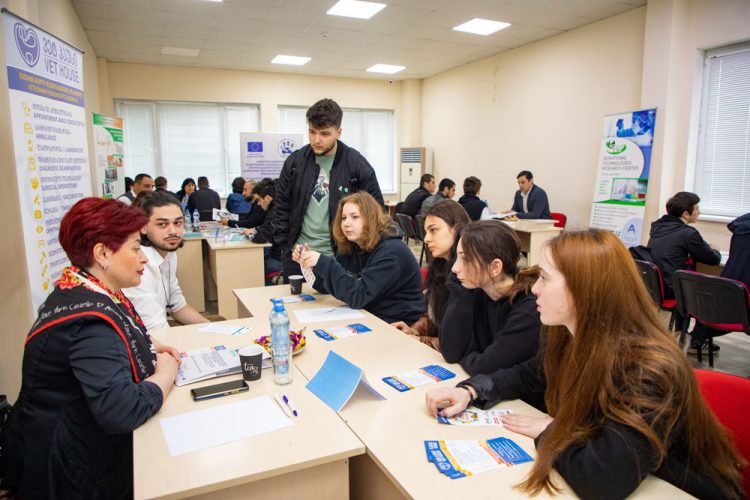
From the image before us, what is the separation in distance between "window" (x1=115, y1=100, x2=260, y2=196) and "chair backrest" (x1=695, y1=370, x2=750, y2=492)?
938 cm

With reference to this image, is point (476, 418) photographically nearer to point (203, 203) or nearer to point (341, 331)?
point (341, 331)

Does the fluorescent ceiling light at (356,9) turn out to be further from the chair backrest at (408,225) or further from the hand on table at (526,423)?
the hand on table at (526,423)

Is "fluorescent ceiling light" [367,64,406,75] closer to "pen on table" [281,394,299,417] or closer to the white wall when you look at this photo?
the white wall

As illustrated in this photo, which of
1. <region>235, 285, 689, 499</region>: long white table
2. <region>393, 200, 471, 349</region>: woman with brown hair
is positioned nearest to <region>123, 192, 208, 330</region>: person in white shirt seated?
<region>235, 285, 689, 499</region>: long white table

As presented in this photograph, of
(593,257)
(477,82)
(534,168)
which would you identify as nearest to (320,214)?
(593,257)

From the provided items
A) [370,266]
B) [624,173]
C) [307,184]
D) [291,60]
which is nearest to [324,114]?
[307,184]

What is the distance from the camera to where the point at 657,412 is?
101cm

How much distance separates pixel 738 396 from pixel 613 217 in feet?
17.8

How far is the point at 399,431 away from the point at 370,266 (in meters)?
1.26

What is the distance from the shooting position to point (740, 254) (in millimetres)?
3375

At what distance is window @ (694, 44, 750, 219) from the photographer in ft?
17.1

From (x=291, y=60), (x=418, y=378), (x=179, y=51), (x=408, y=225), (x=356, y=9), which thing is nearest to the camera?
(x=418, y=378)

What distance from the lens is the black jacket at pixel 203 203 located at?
7539 mm

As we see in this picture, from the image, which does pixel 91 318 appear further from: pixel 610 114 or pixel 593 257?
pixel 610 114
